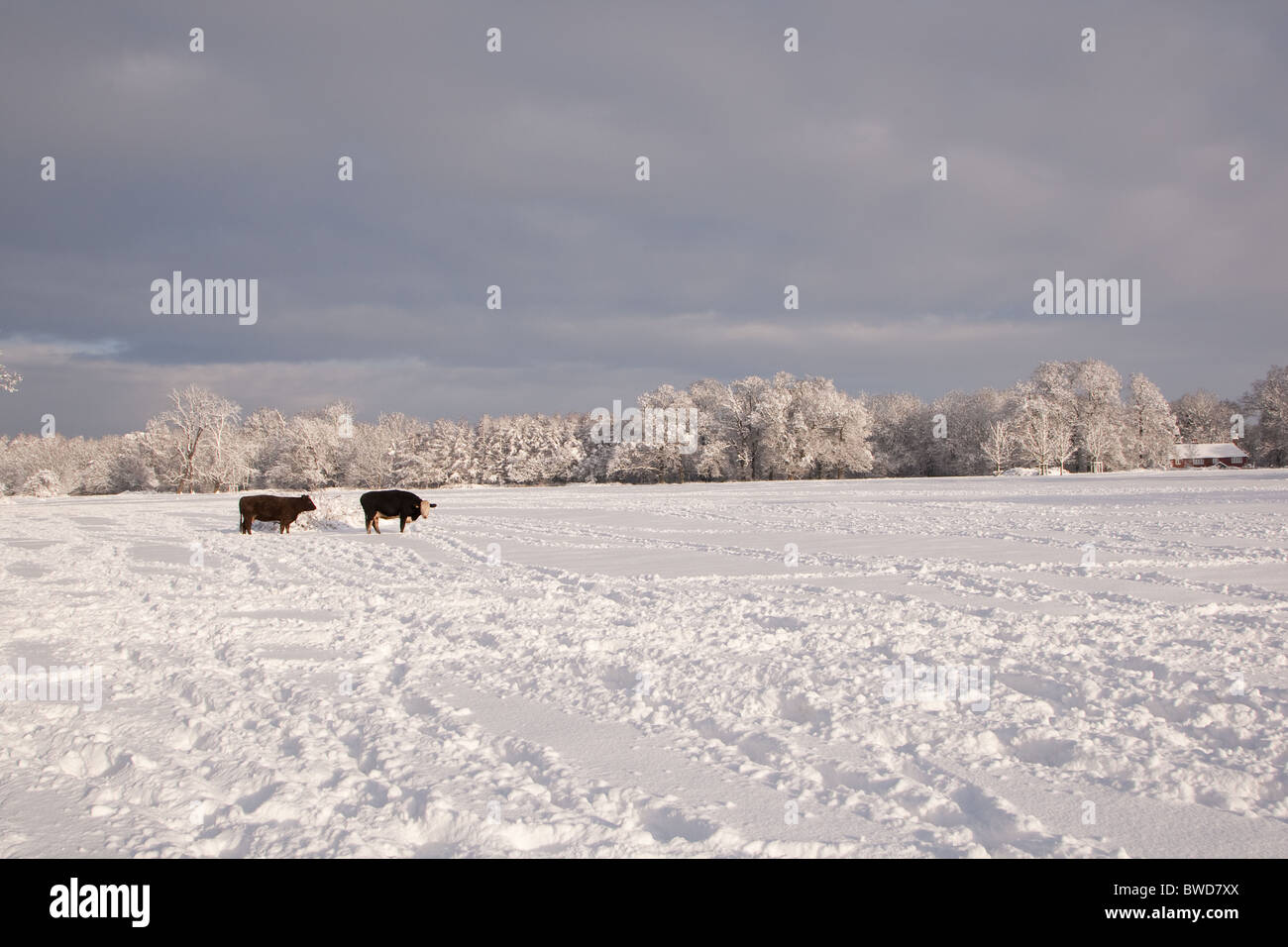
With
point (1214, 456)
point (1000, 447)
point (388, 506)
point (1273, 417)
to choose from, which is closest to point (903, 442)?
point (1000, 447)

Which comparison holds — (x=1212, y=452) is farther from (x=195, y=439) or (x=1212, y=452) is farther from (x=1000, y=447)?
(x=195, y=439)

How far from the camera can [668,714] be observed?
16.4 feet

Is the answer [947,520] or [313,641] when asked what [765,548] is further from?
[313,641]

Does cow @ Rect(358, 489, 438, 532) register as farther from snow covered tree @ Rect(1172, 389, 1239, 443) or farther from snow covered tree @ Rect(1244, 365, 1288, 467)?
snow covered tree @ Rect(1172, 389, 1239, 443)

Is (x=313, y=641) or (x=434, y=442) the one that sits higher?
(x=434, y=442)

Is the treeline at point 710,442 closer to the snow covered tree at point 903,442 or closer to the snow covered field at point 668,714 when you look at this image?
the snow covered tree at point 903,442

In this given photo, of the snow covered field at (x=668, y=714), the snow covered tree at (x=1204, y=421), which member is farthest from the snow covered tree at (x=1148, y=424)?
the snow covered field at (x=668, y=714)

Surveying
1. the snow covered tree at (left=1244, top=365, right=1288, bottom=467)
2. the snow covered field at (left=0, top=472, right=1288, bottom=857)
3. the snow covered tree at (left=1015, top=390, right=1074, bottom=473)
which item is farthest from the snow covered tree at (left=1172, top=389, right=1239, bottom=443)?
the snow covered field at (left=0, top=472, right=1288, bottom=857)

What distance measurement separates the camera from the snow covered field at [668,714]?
3.41m

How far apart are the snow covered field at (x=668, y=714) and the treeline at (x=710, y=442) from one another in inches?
2328

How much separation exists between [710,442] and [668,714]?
68470 millimetres
